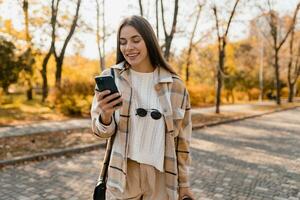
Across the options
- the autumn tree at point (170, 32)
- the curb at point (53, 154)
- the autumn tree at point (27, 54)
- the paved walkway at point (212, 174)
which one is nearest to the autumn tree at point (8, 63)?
the autumn tree at point (27, 54)

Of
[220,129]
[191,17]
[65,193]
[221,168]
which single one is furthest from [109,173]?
[191,17]

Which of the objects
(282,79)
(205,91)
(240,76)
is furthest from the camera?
(282,79)

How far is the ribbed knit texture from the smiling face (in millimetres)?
170

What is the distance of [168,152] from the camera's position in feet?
7.75

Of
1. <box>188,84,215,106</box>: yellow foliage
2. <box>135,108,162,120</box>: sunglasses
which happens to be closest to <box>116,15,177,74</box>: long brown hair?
<box>135,108,162,120</box>: sunglasses

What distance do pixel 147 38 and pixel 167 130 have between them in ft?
1.83

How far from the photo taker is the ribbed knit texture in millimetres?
2293

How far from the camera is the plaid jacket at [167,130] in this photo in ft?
7.45

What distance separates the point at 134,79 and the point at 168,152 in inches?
19.2

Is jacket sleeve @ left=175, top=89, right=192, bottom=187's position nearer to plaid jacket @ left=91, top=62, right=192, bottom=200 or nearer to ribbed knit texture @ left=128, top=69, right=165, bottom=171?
plaid jacket @ left=91, top=62, right=192, bottom=200

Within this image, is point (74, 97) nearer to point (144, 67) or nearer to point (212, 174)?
point (212, 174)

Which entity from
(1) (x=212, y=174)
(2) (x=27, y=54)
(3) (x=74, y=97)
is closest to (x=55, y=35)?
(2) (x=27, y=54)

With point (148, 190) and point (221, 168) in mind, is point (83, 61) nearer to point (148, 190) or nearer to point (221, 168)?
point (221, 168)

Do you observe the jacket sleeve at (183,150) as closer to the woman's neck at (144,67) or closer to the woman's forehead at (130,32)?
the woman's neck at (144,67)
